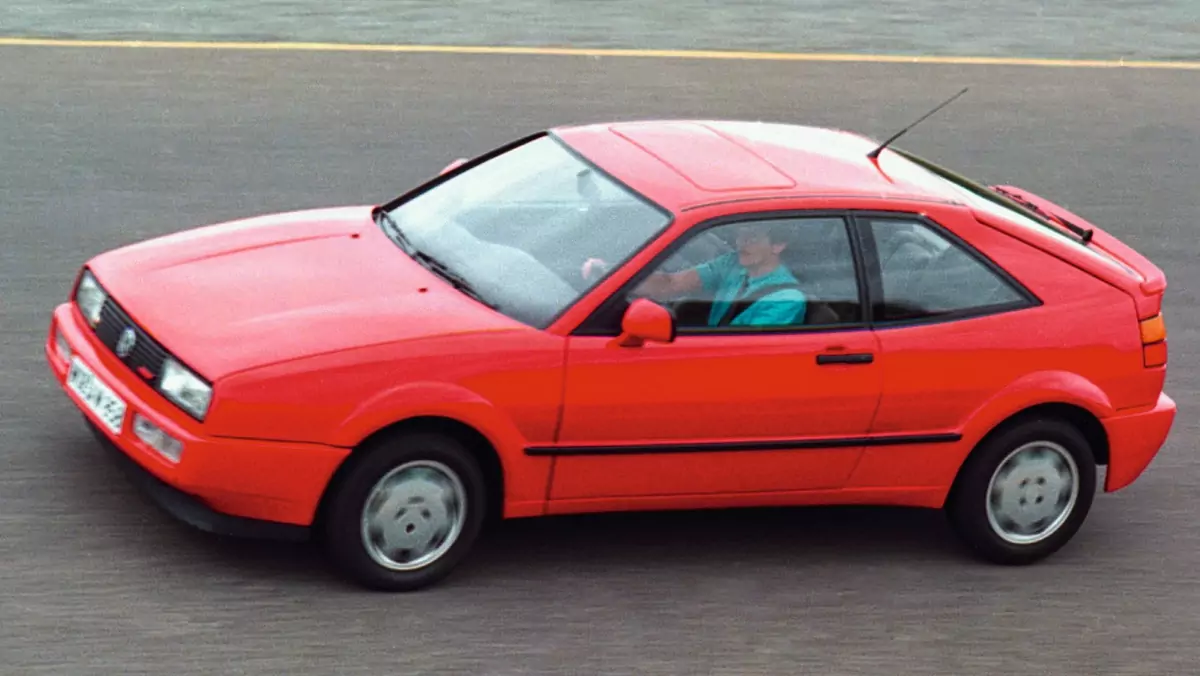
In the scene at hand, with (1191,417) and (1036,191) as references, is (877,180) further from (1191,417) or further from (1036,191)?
(1036,191)

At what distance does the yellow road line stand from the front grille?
796cm

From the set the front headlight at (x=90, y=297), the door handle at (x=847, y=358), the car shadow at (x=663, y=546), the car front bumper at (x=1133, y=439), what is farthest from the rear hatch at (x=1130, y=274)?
the front headlight at (x=90, y=297)

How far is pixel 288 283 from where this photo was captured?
714 centimetres

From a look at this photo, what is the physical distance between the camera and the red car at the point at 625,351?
6.59 metres

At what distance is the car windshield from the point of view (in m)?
7.09

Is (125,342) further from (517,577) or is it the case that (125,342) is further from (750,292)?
(750,292)

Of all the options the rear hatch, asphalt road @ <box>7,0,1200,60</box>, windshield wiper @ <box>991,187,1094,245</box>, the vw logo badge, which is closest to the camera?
the vw logo badge

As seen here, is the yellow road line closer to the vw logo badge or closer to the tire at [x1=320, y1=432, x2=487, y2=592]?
the vw logo badge

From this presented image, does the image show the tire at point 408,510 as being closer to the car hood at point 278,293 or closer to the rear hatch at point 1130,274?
the car hood at point 278,293

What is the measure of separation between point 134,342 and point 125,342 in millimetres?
66

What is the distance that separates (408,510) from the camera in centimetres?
670

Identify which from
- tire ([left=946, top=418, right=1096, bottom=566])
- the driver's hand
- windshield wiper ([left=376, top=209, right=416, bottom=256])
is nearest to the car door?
the driver's hand

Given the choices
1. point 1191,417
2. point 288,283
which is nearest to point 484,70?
point 1191,417

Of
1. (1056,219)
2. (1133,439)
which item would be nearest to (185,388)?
(1133,439)
